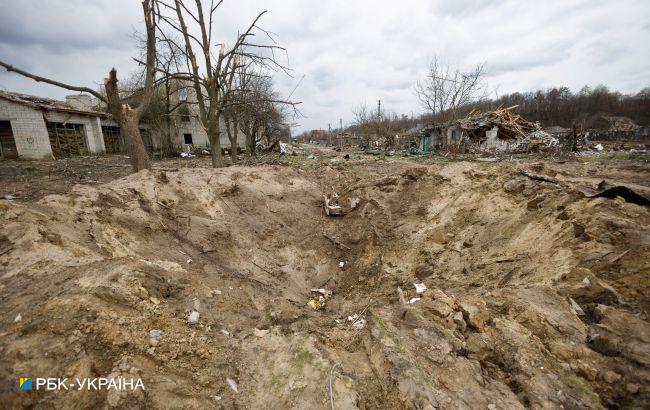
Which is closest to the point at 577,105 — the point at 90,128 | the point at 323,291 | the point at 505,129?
the point at 505,129

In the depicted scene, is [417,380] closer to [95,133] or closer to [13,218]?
[13,218]

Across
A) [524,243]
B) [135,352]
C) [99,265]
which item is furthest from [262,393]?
[524,243]

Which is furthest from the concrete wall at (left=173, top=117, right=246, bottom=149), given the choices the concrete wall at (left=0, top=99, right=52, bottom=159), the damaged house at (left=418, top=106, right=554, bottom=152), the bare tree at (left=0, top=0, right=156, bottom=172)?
the damaged house at (left=418, top=106, right=554, bottom=152)

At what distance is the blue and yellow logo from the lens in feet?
5.54

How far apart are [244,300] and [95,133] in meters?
22.4

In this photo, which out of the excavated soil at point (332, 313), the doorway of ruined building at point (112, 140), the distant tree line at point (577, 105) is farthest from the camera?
the distant tree line at point (577, 105)

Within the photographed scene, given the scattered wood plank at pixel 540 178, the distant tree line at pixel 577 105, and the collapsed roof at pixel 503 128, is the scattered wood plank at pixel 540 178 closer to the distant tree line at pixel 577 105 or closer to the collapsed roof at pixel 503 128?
the collapsed roof at pixel 503 128

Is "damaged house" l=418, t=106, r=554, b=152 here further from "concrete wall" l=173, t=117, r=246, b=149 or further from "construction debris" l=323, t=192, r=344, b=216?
"concrete wall" l=173, t=117, r=246, b=149

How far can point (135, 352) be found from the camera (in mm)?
2125

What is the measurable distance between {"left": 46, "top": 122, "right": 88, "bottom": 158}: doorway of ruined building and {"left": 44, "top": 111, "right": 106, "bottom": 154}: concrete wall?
22cm

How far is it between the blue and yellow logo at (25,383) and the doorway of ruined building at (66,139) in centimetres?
2097

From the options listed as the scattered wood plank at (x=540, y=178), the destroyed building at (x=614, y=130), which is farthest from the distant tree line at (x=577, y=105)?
the scattered wood plank at (x=540, y=178)

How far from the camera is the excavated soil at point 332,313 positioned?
6.63ft

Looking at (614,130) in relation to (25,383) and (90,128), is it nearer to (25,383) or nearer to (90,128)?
(25,383)
